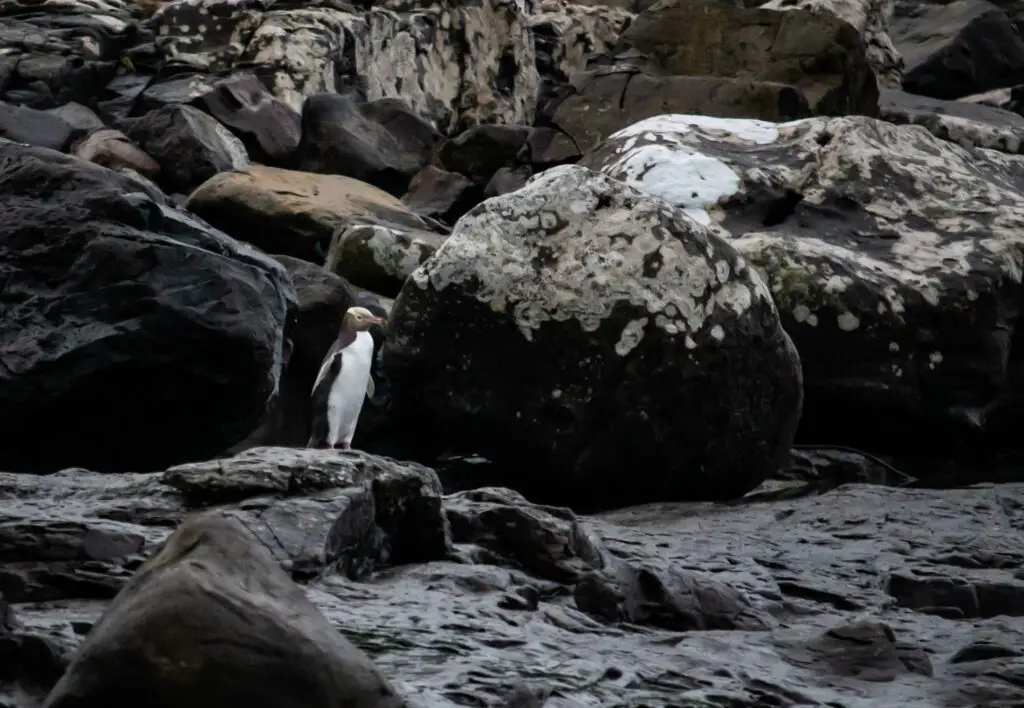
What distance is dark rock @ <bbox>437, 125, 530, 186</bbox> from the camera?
17.5 m

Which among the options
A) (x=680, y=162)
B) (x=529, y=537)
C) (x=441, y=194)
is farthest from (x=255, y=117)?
(x=529, y=537)

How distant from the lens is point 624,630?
5121 millimetres

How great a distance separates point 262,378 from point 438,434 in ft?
3.66

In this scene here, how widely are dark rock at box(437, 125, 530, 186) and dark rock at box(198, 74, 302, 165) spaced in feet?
5.57

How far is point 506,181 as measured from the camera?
1672cm

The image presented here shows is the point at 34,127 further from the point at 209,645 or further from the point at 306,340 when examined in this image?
the point at 209,645

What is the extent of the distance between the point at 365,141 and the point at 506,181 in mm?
1611

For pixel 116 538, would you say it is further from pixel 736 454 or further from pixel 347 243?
pixel 347 243

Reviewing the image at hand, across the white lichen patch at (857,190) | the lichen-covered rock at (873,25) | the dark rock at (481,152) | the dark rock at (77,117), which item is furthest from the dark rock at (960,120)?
the dark rock at (77,117)

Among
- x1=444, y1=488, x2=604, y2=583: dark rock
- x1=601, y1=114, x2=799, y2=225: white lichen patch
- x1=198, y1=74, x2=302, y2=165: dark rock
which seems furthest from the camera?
x1=198, y1=74, x2=302, y2=165: dark rock

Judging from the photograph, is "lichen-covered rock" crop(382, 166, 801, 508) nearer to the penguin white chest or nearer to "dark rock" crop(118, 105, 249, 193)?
the penguin white chest

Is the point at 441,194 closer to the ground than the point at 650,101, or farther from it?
closer to the ground

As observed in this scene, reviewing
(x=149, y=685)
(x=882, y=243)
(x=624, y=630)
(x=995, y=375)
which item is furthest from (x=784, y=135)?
(x=149, y=685)

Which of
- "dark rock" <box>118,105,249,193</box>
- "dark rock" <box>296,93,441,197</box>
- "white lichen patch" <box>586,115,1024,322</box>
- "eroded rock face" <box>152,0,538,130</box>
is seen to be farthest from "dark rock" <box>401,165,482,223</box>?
"white lichen patch" <box>586,115,1024,322</box>
